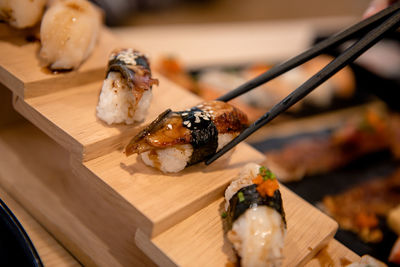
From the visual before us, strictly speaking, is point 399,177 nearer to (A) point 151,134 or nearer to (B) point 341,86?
(B) point 341,86

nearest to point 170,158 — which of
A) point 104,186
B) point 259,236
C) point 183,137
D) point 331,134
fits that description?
point 183,137

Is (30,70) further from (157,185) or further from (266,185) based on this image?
(266,185)

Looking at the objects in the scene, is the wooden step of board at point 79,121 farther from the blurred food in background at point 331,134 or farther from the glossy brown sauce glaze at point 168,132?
the blurred food in background at point 331,134

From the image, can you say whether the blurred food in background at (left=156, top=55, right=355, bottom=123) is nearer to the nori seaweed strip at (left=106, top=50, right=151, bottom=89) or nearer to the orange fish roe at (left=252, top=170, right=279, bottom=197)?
the nori seaweed strip at (left=106, top=50, right=151, bottom=89)

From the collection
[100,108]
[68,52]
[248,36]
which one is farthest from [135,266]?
[248,36]

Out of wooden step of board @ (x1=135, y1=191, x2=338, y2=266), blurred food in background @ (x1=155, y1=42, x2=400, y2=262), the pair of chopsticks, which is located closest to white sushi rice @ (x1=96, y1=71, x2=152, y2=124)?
the pair of chopsticks

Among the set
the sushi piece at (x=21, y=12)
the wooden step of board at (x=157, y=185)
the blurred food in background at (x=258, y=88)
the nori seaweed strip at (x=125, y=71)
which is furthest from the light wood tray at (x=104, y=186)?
the blurred food in background at (x=258, y=88)

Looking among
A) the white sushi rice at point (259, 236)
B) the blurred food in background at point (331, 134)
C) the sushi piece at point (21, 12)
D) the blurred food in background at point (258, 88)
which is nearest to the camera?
the white sushi rice at point (259, 236)

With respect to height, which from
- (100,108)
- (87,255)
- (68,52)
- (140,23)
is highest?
(68,52)
